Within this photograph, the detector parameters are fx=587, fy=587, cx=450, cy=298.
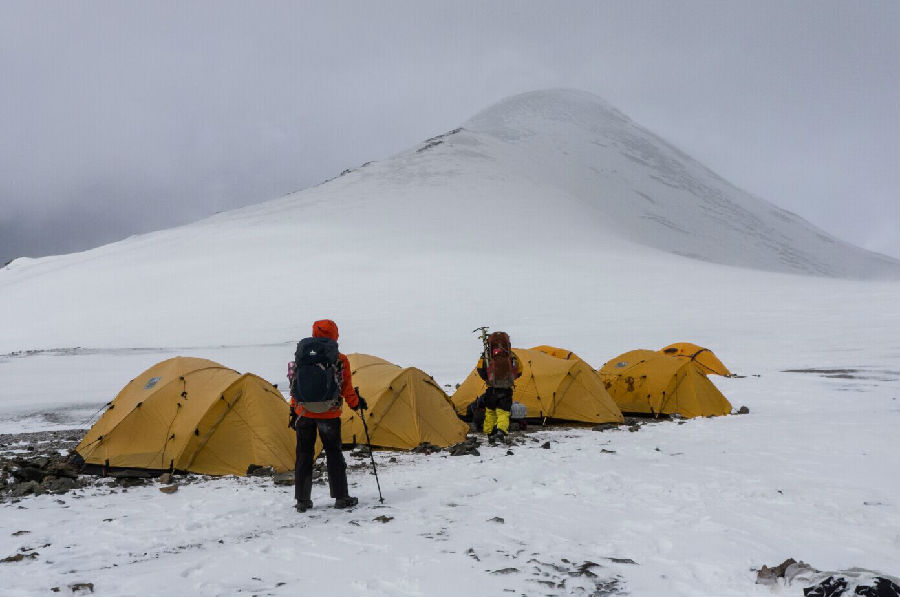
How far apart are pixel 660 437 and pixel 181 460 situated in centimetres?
837

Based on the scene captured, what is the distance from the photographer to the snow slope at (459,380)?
5168 millimetres

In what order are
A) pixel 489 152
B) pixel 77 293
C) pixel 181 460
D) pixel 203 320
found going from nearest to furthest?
pixel 181 460
pixel 203 320
pixel 77 293
pixel 489 152

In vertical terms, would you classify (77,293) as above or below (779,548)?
above

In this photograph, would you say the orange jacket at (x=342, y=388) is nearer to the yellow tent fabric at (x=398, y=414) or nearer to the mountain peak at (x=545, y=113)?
the yellow tent fabric at (x=398, y=414)

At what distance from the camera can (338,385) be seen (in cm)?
718

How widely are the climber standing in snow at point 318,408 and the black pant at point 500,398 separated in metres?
4.69

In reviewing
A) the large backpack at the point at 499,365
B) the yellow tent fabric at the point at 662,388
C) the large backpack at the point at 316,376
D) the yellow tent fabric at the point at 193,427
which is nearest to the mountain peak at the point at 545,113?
the yellow tent fabric at the point at 662,388

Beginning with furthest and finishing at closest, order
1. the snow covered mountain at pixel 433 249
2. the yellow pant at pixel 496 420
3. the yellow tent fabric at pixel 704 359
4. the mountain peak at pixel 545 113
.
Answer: the mountain peak at pixel 545 113 < the snow covered mountain at pixel 433 249 < the yellow tent fabric at pixel 704 359 < the yellow pant at pixel 496 420

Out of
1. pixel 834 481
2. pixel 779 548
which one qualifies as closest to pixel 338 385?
pixel 779 548

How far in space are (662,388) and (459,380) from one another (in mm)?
7859

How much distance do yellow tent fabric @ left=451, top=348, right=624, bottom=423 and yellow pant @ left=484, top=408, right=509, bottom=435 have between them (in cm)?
154

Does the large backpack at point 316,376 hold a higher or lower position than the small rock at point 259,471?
higher

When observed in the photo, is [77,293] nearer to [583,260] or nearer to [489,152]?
[583,260]

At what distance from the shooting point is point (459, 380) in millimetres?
20500
